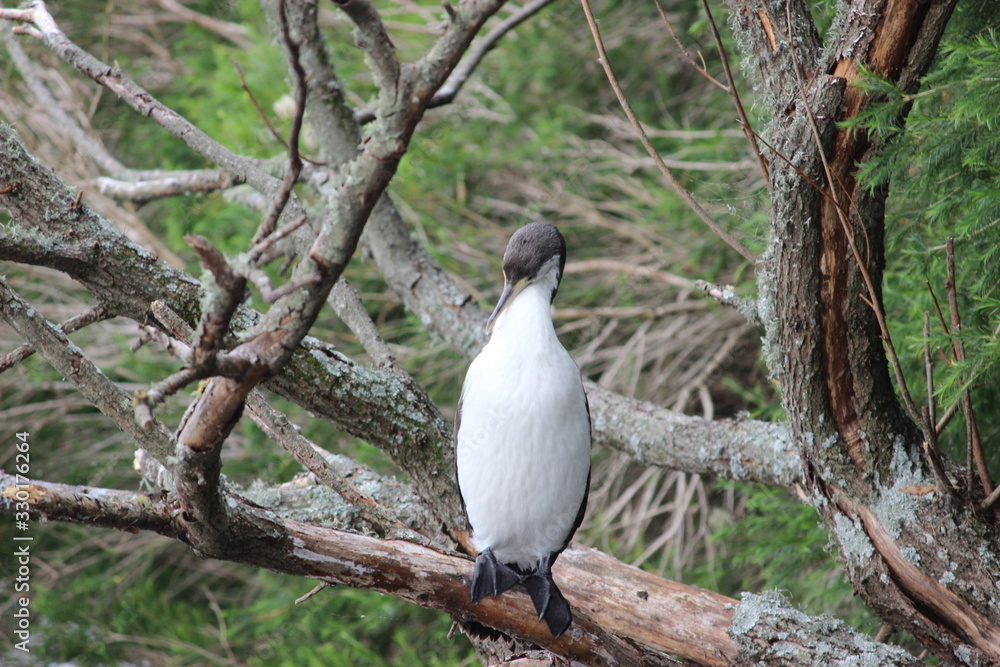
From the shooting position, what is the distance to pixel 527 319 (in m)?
2.24

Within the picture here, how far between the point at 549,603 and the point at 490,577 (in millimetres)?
165

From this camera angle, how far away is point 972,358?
6.10 feet

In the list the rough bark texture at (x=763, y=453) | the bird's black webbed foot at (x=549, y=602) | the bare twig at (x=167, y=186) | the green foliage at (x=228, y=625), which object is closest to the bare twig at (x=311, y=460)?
the rough bark texture at (x=763, y=453)

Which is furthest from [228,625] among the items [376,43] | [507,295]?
[376,43]

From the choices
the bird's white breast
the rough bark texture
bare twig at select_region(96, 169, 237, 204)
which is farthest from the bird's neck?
bare twig at select_region(96, 169, 237, 204)

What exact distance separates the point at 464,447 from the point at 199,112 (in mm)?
4202

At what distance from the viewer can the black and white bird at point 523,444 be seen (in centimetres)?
211

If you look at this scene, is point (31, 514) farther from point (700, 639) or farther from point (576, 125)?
point (576, 125)

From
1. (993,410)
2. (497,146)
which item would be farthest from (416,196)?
(993,410)

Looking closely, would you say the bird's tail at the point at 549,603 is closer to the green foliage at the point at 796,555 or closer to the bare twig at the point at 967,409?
the green foliage at the point at 796,555

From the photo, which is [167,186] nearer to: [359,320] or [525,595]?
[359,320]

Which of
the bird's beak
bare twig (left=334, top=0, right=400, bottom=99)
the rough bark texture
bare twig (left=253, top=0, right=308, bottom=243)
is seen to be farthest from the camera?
the bird's beak

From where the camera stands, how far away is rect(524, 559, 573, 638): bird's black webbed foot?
194 cm

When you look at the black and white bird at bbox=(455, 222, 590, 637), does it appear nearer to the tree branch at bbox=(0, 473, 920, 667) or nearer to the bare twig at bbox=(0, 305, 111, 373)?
the tree branch at bbox=(0, 473, 920, 667)
